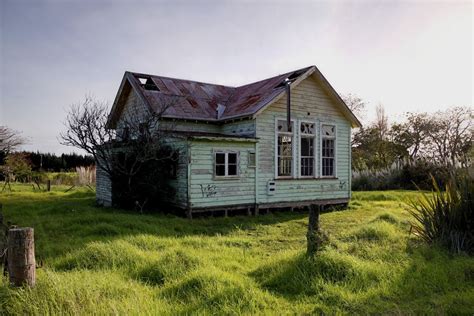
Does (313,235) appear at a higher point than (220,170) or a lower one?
lower

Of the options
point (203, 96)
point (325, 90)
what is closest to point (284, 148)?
point (325, 90)

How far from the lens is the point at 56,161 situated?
124ft

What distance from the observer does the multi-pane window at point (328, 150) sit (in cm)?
1556

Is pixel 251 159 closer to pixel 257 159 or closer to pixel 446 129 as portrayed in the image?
pixel 257 159

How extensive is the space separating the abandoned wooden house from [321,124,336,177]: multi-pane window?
4 centimetres

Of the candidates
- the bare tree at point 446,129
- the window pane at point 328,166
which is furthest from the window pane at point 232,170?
the bare tree at point 446,129

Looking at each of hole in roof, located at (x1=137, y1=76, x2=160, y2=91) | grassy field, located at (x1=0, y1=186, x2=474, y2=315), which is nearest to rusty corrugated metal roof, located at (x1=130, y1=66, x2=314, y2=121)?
hole in roof, located at (x1=137, y1=76, x2=160, y2=91)

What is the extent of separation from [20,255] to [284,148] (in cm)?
1270

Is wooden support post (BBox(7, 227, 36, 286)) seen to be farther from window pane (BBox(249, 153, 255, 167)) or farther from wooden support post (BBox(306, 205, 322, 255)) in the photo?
window pane (BBox(249, 153, 255, 167))

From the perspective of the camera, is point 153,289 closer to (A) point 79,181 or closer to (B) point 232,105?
(B) point 232,105

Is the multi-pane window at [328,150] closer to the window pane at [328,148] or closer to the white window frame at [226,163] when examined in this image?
the window pane at [328,148]

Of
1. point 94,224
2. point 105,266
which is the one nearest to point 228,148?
point 94,224

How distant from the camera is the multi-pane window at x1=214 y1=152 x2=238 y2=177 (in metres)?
12.5

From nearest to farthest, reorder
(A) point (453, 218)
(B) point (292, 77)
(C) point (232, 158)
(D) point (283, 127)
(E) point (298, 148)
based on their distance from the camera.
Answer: (A) point (453, 218)
(C) point (232, 158)
(D) point (283, 127)
(E) point (298, 148)
(B) point (292, 77)
